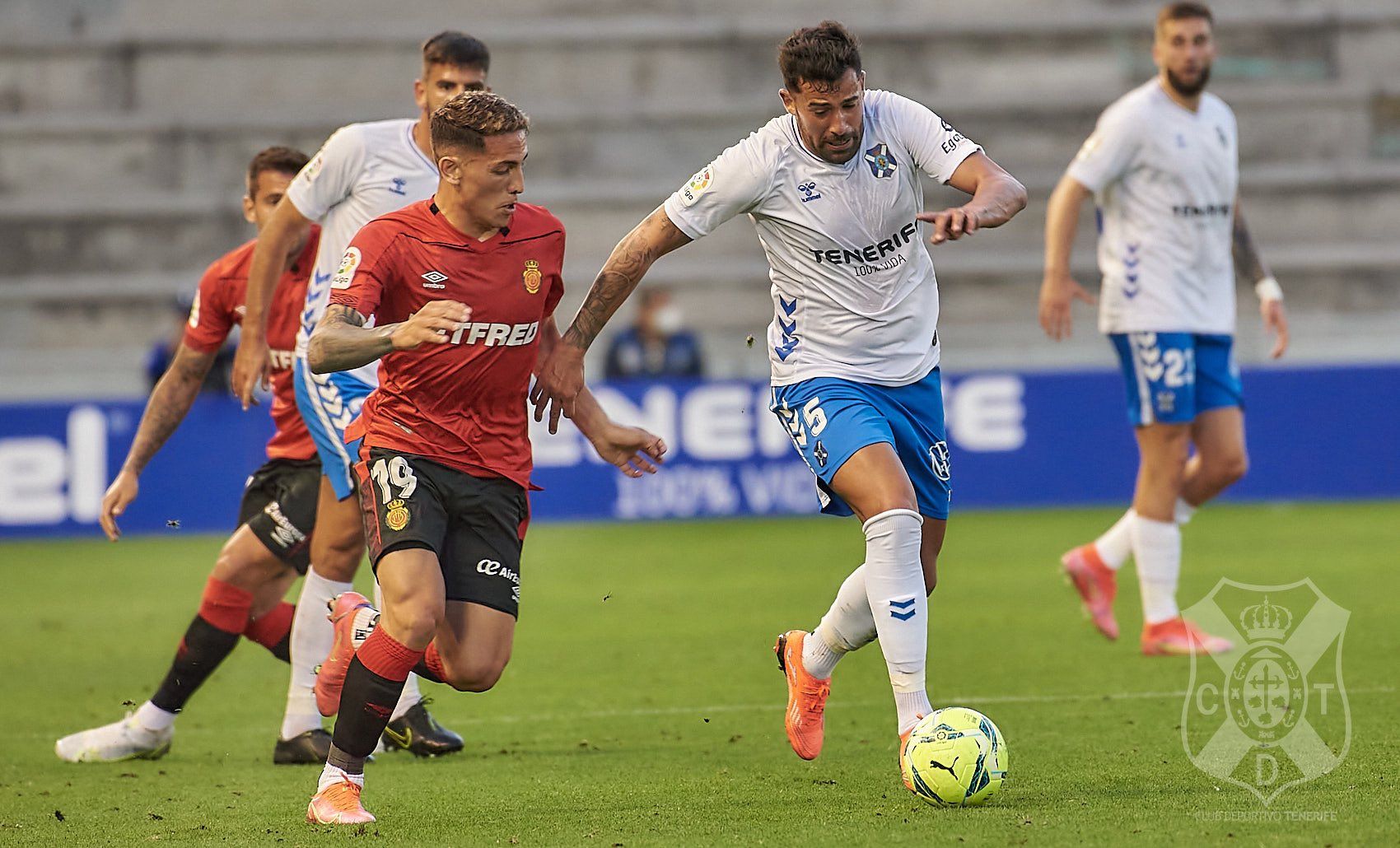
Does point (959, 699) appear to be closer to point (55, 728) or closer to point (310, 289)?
point (310, 289)

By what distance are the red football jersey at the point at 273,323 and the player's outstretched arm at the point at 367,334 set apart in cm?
175

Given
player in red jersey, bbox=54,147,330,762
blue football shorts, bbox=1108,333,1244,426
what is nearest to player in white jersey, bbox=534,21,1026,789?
player in red jersey, bbox=54,147,330,762

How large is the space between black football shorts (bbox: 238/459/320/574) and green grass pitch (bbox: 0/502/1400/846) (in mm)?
724

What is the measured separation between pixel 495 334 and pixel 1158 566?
12.3 feet

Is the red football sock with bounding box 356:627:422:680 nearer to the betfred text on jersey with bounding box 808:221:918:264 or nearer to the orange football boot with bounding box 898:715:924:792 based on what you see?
the orange football boot with bounding box 898:715:924:792

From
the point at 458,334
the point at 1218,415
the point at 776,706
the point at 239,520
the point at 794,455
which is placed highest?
the point at 458,334

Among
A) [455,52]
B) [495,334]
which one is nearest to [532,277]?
[495,334]

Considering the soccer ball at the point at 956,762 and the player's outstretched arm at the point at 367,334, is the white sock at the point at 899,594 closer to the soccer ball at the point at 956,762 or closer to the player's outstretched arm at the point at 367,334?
the soccer ball at the point at 956,762

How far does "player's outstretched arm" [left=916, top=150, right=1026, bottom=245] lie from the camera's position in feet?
16.3

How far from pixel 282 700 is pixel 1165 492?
3848 mm

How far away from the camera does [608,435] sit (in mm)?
5473

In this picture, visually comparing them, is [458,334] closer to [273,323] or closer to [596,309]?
[596,309]

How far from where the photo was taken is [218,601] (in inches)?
253

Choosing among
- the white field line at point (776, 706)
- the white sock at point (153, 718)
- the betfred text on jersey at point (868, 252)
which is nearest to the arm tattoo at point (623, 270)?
the betfred text on jersey at point (868, 252)
